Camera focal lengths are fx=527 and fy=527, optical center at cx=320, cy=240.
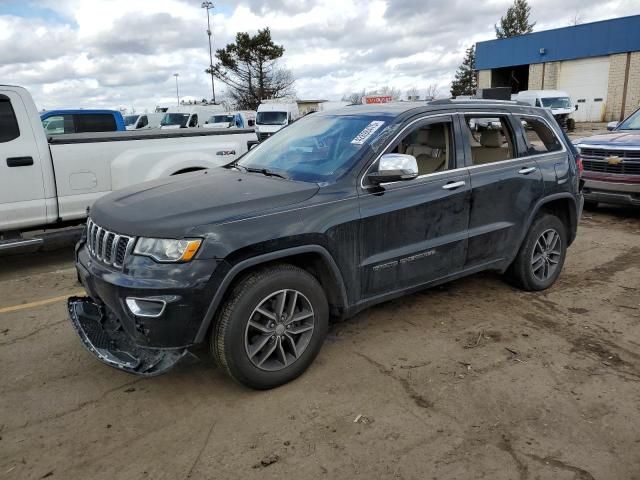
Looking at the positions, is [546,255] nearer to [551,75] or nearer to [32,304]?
[32,304]

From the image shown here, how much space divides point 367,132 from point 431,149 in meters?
0.80

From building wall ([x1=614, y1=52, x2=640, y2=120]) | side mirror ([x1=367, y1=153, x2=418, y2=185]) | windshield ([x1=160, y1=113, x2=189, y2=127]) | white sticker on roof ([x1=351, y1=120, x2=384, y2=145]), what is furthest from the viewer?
building wall ([x1=614, y1=52, x2=640, y2=120])

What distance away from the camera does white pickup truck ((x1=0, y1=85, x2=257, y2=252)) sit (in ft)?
18.8

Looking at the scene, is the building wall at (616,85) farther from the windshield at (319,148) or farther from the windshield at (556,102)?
the windshield at (319,148)

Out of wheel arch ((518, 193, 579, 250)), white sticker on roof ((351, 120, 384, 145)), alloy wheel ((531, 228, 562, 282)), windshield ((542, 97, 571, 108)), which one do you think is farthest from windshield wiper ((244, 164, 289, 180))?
windshield ((542, 97, 571, 108))

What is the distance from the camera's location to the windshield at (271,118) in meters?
28.0

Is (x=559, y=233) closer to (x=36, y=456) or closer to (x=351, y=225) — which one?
(x=351, y=225)

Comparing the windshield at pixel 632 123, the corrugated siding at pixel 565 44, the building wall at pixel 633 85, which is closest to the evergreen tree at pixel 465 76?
the corrugated siding at pixel 565 44

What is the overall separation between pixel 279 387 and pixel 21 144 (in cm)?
436

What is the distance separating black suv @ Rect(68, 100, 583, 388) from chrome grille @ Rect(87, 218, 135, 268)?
13 mm

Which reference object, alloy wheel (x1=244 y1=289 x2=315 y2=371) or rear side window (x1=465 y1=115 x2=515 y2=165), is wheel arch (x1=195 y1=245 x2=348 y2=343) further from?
rear side window (x1=465 y1=115 x2=515 y2=165)

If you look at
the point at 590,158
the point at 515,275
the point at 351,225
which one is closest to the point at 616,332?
the point at 515,275

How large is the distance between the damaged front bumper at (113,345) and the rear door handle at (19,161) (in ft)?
9.24

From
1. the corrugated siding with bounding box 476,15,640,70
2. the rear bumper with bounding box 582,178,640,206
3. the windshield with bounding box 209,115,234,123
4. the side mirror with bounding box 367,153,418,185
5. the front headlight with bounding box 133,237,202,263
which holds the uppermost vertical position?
the corrugated siding with bounding box 476,15,640,70
